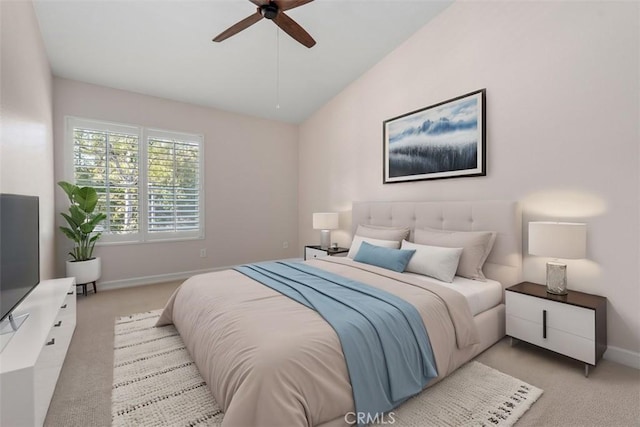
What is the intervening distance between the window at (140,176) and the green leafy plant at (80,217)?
0.36 m

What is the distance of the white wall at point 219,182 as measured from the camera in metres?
3.83

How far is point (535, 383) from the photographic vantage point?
1.91 meters

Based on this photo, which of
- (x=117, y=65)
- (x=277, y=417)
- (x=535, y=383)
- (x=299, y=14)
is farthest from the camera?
(x=117, y=65)

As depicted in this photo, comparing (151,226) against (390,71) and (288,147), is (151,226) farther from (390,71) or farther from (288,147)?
(390,71)

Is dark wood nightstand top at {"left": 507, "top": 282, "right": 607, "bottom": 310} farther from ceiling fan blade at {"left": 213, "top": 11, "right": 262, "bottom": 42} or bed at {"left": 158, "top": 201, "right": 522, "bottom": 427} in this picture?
ceiling fan blade at {"left": 213, "top": 11, "right": 262, "bottom": 42}

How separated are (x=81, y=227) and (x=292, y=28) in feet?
10.9

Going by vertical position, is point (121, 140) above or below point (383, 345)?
above

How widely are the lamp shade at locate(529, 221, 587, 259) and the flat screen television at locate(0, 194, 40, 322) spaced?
135 inches

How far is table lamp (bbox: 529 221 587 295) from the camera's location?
210cm

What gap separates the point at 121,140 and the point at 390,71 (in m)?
3.82

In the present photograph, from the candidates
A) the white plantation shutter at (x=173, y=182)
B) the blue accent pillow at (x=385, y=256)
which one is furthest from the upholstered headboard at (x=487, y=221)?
the white plantation shutter at (x=173, y=182)

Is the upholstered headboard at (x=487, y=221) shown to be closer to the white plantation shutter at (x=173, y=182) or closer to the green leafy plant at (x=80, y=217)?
the white plantation shutter at (x=173, y=182)

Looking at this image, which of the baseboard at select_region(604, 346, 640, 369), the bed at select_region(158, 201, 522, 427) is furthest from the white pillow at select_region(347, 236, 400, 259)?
the baseboard at select_region(604, 346, 640, 369)

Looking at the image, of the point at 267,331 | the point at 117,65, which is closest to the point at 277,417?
the point at 267,331
